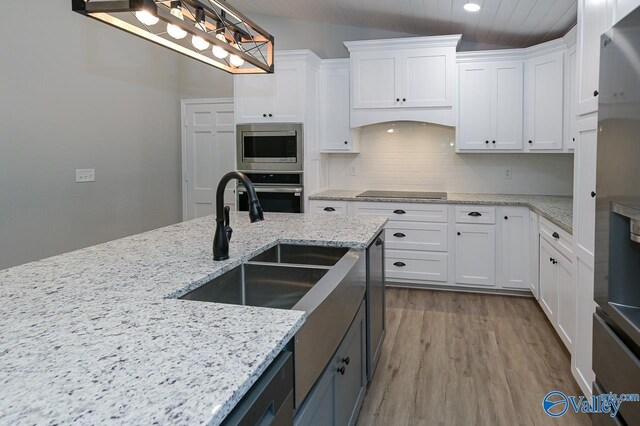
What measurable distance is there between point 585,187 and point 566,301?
877mm

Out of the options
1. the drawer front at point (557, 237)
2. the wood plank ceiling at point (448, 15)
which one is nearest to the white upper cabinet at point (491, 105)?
the wood plank ceiling at point (448, 15)

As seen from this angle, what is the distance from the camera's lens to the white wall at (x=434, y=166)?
4.55 metres

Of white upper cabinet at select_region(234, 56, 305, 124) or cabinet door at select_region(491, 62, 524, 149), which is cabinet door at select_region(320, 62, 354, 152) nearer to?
white upper cabinet at select_region(234, 56, 305, 124)

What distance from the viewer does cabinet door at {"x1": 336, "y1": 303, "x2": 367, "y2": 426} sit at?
1734 mm

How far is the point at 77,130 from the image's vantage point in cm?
427

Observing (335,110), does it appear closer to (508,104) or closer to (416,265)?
(508,104)

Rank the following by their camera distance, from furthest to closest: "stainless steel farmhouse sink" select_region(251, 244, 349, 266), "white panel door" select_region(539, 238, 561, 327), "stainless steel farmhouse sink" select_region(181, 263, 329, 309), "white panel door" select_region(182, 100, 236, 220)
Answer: "white panel door" select_region(182, 100, 236, 220)
"white panel door" select_region(539, 238, 561, 327)
"stainless steel farmhouse sink" select_region(251, 244, 349, 266)
"stainless steel farmhouse sink" select_region(181, 263, 329, 309)

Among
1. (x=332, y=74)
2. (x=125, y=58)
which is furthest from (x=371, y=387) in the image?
(x=125, y=58)

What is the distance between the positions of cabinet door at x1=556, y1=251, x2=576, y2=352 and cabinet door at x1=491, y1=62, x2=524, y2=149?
1692mm

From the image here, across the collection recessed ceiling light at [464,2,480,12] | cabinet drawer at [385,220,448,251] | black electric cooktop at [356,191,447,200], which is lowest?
cabinet drawer at [385,220,448,251]

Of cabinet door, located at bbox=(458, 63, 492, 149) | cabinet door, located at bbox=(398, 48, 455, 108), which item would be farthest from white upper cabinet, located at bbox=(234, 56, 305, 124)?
cabinet door, located at bbox=(458, 63, 492, 149)

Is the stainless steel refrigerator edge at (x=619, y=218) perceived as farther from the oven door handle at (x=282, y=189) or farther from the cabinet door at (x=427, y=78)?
the oven door handle at (x=282, y=189)

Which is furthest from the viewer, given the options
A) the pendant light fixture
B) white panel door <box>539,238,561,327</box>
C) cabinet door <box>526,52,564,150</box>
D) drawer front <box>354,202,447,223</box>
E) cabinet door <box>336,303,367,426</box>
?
drawer front <box>354,202,447,223</box>

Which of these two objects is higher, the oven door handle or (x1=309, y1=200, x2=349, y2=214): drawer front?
the oven door handle
